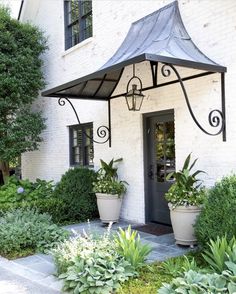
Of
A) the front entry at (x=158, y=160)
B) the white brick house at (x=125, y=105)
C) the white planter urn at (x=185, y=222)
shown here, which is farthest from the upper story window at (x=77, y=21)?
the white planter urn at (x=185, y=222)

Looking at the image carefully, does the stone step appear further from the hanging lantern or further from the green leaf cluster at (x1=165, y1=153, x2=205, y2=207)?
the hanging lantern

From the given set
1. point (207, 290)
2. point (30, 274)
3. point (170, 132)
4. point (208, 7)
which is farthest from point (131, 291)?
point (208, 7)

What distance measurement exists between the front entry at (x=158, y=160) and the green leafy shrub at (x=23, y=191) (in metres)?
2.61

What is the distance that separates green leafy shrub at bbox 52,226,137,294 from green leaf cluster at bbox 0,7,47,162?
591 centimetres

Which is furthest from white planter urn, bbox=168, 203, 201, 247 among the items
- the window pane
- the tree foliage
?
the window pane

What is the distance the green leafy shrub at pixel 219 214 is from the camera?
173 inches

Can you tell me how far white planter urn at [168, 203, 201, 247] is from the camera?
5.44 meters

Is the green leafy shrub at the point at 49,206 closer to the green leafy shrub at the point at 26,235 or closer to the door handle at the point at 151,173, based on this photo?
the green leafy shrub at the point at 26,235

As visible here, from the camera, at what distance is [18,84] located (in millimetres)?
9766

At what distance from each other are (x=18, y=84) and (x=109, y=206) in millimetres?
4413

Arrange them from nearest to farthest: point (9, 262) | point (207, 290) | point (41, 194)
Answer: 1. point (207, 290)
2. point (9, 262)
3. point (41, 194)

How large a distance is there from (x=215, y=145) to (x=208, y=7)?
219 cm

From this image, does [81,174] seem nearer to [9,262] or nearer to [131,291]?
[9,262]

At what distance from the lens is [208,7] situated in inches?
236
